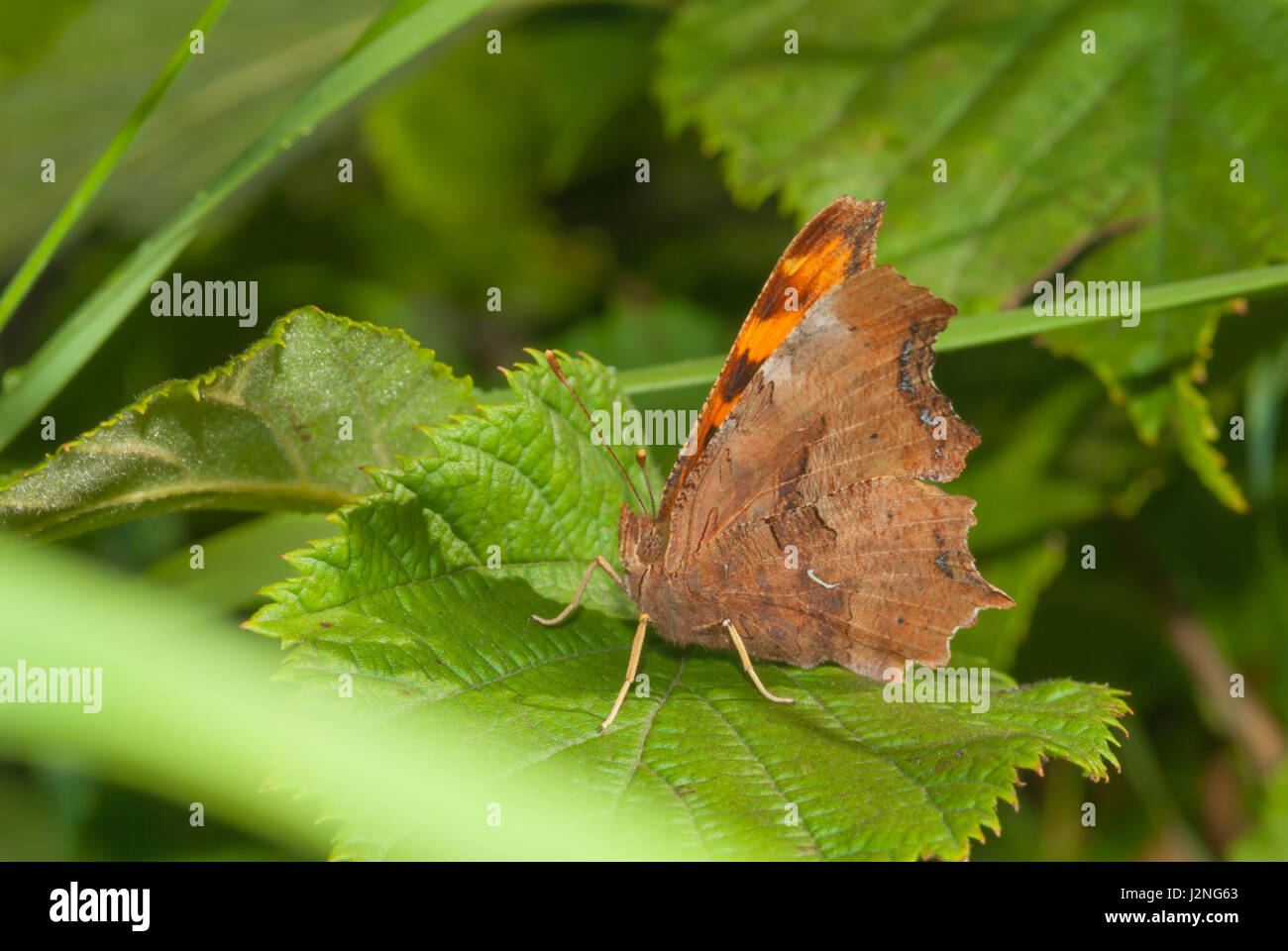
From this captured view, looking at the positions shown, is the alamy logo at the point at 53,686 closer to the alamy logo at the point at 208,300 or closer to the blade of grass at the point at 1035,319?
the blade of grass at the point at 1035,319

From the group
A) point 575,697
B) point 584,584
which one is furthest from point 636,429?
point 575,697

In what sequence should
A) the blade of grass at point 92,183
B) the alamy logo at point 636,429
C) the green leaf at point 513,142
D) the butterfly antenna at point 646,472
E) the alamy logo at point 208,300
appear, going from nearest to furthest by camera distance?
the blade of grass at point 92,183 → the alamy logo at point 636,429 → the butterfly antenna at point 646,472 → the alamy logo at point 208,300 → the green leaf at point 513,142

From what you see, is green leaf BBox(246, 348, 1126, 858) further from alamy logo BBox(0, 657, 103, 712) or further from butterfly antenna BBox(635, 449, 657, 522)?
alamy logo BBox(0, 657, 103, 712)

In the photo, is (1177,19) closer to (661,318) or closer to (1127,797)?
(661,318)

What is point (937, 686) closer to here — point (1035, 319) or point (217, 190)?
point (1035, 319)

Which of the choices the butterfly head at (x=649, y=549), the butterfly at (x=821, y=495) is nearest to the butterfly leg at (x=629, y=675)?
the butterfly at (x=821, y=495)

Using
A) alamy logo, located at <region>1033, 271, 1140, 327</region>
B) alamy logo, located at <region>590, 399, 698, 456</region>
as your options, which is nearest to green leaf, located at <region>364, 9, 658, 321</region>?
alamy logo, located at <region>590, 399, 698, 456</region>
